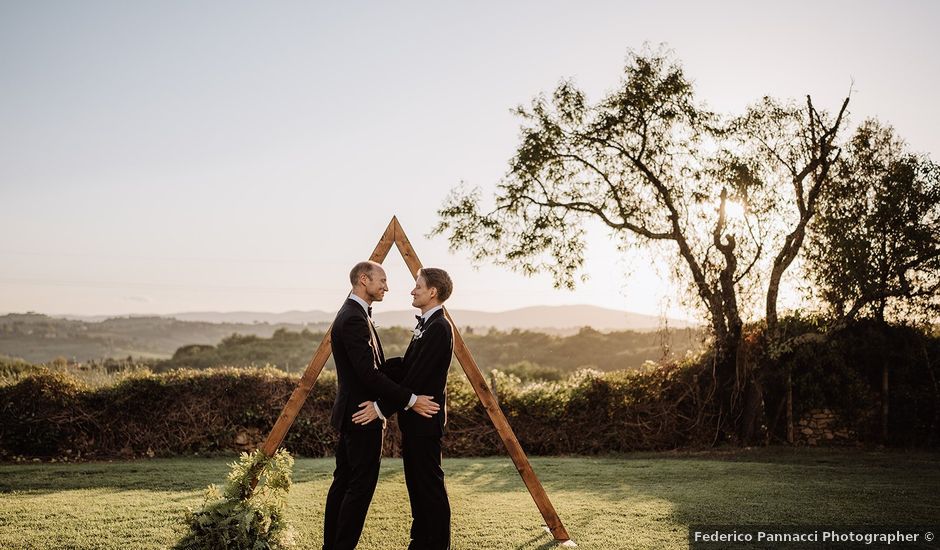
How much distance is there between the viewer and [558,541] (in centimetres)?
649

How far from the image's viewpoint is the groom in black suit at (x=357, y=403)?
17.9 feet

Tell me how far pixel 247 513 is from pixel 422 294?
2.38 metres

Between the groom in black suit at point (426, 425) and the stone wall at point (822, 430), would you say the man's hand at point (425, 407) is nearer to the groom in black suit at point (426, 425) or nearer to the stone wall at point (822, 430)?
the groom in black suit at point (426, 425)

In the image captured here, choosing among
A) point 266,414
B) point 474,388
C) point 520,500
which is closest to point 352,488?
point 474,388

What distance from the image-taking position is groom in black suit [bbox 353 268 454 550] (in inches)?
221

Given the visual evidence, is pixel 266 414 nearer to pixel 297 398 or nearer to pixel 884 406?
pixel 297 398

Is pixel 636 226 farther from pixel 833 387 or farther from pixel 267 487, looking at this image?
pixel 267 487

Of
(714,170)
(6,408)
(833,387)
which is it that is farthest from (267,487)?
(833,387)

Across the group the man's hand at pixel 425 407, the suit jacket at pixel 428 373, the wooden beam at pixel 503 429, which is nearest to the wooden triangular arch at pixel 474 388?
the wooden beam at pixel 503 429

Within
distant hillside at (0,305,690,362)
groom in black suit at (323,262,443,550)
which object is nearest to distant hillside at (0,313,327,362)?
distant hillside at (0,305,690,362)

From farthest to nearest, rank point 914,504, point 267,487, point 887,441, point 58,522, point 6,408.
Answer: point 887,441, point 6,408, point 914,504, point 58,522, point 267,487

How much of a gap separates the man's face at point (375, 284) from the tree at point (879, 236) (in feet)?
38.8

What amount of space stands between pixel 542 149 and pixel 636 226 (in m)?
2.81

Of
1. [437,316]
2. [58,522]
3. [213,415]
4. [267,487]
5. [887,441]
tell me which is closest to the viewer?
[437,316]
